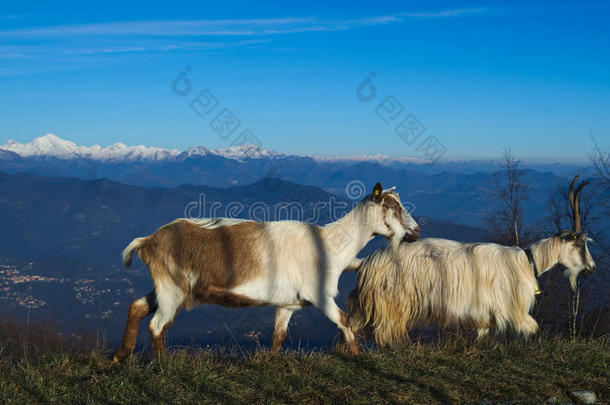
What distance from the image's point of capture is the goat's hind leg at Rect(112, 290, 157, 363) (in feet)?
19.9

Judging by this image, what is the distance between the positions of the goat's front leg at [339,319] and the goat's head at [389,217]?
4.03ft

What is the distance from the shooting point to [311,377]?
5355 millimetres

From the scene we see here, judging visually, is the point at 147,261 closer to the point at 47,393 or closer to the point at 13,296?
the point at 47,393

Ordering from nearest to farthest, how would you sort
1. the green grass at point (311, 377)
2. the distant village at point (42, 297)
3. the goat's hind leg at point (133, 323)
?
the green grass at point (311, 377)
the goat's hind leg at point (133, 323)
the distant village at point (42, 297)

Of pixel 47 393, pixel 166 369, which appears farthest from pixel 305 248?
pixel 47 393

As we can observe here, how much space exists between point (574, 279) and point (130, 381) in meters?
8.26

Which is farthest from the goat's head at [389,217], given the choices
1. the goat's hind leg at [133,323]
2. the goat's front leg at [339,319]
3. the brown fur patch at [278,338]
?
the goat's hind leg at [133,323]

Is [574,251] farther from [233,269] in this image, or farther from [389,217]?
[233,269]

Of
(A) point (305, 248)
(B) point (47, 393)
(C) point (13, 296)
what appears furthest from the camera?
(C) point (13, 296)

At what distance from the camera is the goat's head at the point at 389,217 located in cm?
687

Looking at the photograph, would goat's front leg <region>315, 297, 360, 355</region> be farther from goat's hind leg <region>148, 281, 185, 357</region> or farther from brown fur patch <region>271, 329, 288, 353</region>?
goat's hind leg <region>148, 281, 185, 357</region>

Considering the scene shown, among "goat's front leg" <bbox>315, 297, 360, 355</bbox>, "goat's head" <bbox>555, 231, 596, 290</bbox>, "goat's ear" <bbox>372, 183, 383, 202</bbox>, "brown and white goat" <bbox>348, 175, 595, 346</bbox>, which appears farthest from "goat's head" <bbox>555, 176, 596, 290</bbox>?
"goat's front leg" <bbox>315, 297, 360, 355</bbox>

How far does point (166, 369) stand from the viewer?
214 inches

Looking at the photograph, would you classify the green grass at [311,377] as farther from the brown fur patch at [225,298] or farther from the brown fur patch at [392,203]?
the brown fur patch at [392,203]
